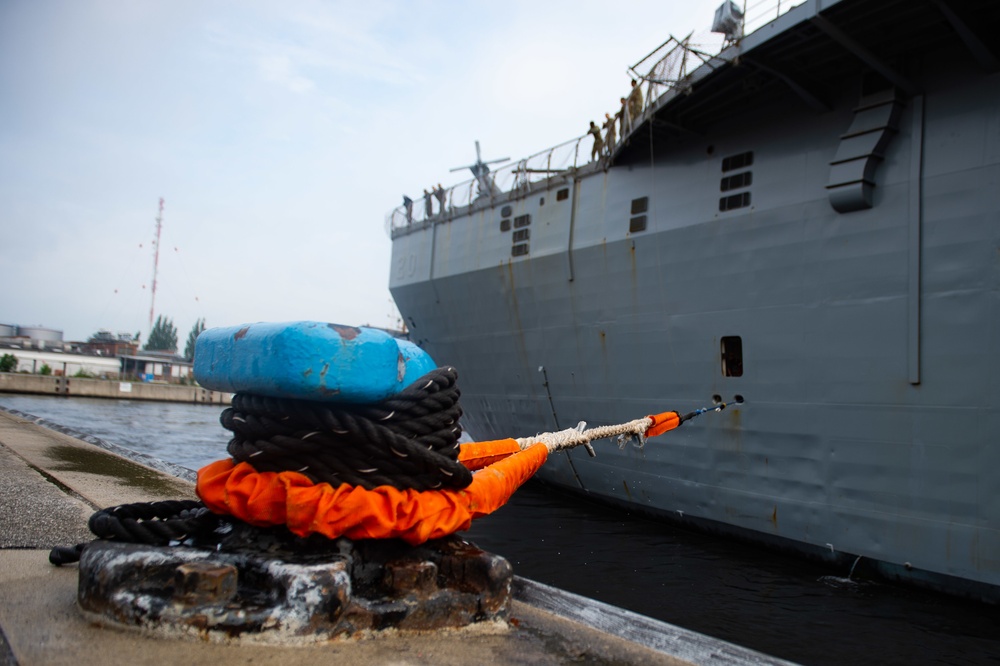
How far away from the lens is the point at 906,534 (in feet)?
20.9

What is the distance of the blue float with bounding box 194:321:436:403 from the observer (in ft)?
6.84

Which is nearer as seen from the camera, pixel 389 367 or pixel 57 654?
pixel 57 654

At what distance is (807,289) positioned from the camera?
23.1ft

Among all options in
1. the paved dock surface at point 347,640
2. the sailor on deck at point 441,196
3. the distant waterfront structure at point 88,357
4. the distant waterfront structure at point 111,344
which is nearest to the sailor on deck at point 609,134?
the sailor on deck at point 441,196

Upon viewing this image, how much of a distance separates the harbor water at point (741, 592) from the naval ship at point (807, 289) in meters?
0.29

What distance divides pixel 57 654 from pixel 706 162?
27.2 feet

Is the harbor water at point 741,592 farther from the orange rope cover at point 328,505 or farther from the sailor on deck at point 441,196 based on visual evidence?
the sailor on deck at point 441,196

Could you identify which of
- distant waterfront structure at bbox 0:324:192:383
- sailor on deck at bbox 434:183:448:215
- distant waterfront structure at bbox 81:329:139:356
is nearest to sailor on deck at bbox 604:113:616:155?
sailor on deck at bbox 434:183:448:215

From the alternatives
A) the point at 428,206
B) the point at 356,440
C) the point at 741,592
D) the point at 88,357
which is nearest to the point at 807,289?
the point at 741,592

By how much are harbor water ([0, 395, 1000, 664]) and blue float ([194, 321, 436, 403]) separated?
4.45 m

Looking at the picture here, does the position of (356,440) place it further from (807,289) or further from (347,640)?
(807,289)

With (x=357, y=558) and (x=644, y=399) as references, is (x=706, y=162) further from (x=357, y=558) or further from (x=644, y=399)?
(x=357, y=558)

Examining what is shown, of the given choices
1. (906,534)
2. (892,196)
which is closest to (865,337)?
(892,196)

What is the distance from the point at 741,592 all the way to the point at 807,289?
327cm
